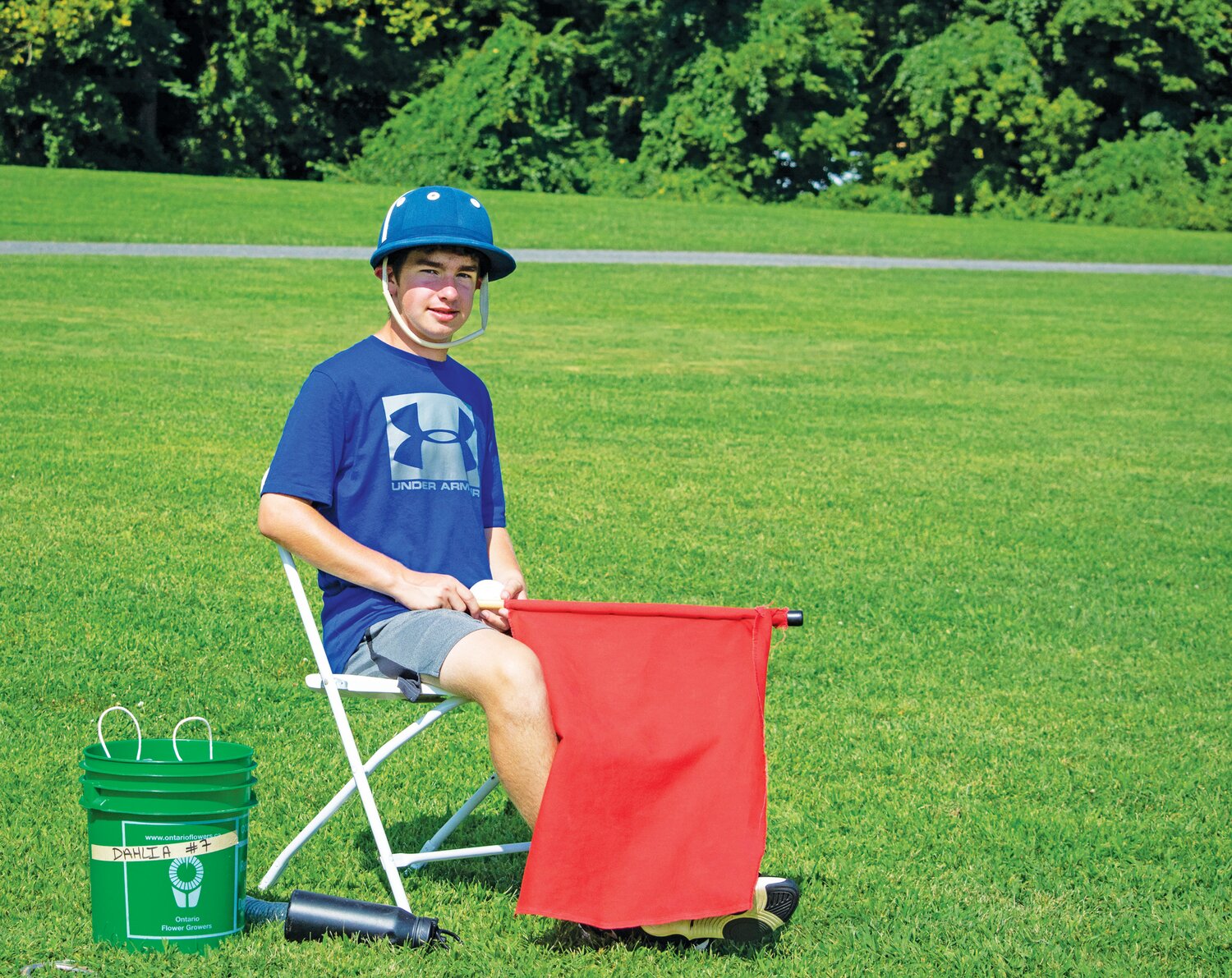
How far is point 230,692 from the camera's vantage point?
17.7 ft

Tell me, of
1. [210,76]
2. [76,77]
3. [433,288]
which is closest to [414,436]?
[433,288]

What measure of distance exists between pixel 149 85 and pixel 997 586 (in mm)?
36522

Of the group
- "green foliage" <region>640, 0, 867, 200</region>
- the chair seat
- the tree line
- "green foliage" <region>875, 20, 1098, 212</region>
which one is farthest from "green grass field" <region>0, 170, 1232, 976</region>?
"green foliage" <region>875, 20, 1098, 212</region>

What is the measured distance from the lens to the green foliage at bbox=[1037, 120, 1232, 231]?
39406mm

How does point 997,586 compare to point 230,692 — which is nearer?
point 230,692

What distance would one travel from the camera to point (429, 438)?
3.86 meters

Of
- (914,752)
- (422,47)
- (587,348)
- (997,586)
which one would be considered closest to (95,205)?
(587,348)

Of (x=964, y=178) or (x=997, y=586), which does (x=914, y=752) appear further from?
(x=964, y=178)

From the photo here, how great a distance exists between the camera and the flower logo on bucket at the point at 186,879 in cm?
336

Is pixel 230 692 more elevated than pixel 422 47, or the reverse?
pixel 422 47

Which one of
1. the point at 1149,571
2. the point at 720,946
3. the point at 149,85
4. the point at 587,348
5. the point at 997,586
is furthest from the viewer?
the point at 149,85

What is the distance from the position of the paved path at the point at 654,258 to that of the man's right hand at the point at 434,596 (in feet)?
62.9

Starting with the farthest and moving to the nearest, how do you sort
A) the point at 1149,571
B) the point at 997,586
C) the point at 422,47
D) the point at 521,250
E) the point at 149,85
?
the point at 422,47
the point at 149,85
the point at 521,250
the point at 1149,571
the point at 997,586

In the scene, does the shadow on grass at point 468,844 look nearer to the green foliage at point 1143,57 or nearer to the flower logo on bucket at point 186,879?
the flower logo on bucket at point 186,879
